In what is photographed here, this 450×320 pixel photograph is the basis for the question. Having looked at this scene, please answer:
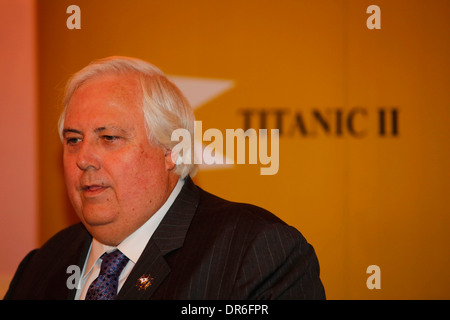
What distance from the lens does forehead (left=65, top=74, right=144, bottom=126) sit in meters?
1.54

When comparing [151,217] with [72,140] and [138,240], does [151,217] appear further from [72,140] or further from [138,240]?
[72,140]

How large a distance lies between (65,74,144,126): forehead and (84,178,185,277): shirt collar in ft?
1.04

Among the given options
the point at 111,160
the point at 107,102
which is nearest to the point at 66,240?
the point at 111,160

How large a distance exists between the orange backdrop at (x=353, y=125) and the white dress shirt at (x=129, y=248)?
102cm

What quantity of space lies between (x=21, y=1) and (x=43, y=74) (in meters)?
0.43

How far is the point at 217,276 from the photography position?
1.39 m

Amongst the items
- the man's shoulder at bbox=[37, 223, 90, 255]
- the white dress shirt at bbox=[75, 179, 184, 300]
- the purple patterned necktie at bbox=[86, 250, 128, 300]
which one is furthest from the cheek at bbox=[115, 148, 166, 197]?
the man's shoulder at bbox=[37, 223, 90, 255]

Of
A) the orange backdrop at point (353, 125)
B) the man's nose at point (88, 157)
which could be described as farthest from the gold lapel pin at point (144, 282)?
the orange backdrop at point (353, 125)

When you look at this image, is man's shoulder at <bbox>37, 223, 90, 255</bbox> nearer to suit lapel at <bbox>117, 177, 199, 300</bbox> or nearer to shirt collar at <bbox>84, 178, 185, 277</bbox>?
shirt collar at <bbox>84, 178, 185, 277</bbox>

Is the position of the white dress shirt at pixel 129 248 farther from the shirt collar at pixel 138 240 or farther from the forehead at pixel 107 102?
the forehead at pixel 107 102

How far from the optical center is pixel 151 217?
5.32ft

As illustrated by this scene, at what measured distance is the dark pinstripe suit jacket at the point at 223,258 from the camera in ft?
4.42
